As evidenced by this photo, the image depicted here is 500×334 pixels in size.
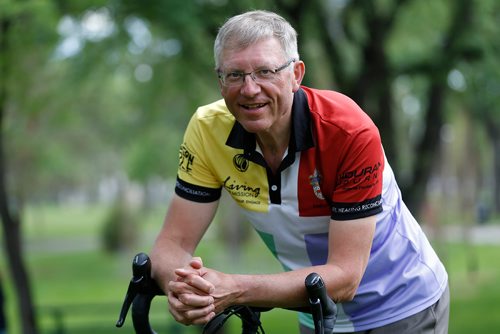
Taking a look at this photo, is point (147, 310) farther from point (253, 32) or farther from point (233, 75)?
point (253, 32)

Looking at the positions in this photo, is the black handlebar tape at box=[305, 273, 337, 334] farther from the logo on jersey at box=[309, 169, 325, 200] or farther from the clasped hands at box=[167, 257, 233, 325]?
the logo on jersey at box=[309, 169, 325, 200]

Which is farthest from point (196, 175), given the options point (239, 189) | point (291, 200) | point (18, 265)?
point (18, 265)

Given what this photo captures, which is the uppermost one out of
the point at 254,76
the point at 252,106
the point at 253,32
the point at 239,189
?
the point at 253,32

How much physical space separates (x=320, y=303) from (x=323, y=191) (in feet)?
1.49

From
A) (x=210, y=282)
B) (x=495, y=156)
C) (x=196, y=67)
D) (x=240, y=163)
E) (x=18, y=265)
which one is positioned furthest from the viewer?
(x=495, y=156)

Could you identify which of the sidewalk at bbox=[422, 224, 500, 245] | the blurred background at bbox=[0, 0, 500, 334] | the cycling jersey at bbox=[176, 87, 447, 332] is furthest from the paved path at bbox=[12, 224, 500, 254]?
the cycling jersey at bbox=[176, 87, 447, 332]

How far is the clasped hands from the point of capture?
248cm

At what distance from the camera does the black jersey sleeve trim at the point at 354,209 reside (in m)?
2.69

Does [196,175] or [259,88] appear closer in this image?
[259,88]

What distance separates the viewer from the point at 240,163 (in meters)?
2.97

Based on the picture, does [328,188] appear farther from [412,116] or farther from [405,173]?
[412,116]

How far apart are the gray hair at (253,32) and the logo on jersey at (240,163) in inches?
16.5

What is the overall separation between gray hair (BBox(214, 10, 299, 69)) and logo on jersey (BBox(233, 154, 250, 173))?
0.42 meters

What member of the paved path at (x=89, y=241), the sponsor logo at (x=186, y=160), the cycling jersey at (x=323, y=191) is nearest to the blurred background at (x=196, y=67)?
the sponsor logo at (x=186, y=160)
